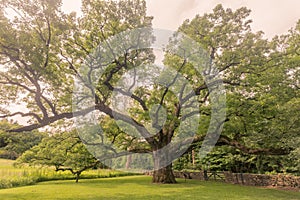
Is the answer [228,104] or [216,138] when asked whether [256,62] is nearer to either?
[228,104]

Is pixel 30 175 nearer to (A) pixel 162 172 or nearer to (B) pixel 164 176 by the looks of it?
(A) pixel 162 172

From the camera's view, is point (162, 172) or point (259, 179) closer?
point (259, 179)

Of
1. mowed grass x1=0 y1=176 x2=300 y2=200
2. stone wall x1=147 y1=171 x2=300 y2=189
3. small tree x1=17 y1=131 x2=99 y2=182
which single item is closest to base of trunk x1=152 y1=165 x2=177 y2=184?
mowed grass x1=0 y1=176 x2=300 y2=200

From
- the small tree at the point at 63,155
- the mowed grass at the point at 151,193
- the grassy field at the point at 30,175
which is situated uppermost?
the small tree at the point at 63,155

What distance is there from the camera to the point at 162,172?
549 inches

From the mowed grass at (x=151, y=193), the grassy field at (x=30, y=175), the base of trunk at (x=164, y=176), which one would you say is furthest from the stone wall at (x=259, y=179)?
the grassy field at (x=30, y=175)

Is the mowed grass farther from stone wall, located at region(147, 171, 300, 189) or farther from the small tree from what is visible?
the small tree

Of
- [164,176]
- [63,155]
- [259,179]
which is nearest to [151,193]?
[164,176]

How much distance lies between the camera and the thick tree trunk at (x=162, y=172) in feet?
45.4

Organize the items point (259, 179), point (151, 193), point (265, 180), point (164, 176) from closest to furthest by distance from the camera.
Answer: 1. point (151, 193)
2. point (265, 180)
3. point (259, 179)
4. point (164, 176)

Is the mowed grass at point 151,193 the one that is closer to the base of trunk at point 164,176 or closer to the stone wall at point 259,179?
the stone wall at point 259,179

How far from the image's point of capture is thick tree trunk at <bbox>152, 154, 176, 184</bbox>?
13.8m

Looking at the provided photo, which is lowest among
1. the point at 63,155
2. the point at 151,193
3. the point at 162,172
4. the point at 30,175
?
the point at 151,193

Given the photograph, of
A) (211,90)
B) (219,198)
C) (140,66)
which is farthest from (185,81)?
(219,198)
